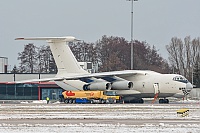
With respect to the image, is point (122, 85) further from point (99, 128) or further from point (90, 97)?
point (99, 128)

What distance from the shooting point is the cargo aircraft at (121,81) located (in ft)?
185

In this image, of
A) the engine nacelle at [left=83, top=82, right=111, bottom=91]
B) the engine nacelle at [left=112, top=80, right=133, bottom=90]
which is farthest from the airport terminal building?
the engine nacelle at [left=112, top=80, right=133, bottom=90]

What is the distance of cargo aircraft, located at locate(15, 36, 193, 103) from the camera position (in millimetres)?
56375

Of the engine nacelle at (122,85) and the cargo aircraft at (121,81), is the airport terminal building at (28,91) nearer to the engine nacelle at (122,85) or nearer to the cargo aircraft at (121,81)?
the cargo aircraft at (121,81)

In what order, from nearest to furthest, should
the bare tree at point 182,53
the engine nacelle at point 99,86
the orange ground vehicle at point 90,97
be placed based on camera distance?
1. the orange ground vehicle at point 90,97
2. the engine nacelle at point 99,86
3. the bare tree at point 182,53

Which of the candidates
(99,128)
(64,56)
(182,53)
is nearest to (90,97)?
(64,56)

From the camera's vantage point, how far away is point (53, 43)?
62.3 m

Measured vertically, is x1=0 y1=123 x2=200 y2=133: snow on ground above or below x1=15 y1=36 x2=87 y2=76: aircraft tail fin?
below

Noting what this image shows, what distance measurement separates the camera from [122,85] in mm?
57406

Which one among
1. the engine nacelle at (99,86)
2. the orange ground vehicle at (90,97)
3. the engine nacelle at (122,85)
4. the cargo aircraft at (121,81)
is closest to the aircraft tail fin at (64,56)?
the cargo aircraft at (121,81)

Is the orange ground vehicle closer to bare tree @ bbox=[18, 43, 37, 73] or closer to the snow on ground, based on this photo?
the snow on ground

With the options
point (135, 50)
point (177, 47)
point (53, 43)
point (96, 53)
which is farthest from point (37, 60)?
point (53, 43)

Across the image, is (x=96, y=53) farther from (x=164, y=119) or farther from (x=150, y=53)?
(x=164, y=119)

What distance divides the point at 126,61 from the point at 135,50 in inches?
112
